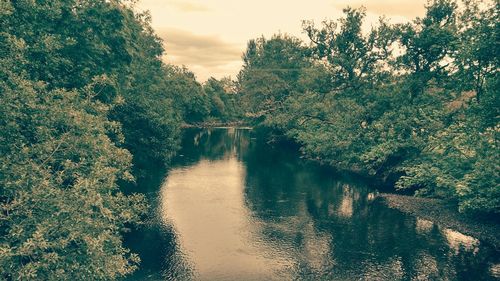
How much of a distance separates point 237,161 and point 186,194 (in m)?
29.9

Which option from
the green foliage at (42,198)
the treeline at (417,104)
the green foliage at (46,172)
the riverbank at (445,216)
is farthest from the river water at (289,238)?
the green foliage at (42,198)

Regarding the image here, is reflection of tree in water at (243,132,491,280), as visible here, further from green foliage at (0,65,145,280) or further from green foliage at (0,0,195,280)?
green foliage at (0,65,145,280)

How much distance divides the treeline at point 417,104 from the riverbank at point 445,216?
54.4 inches

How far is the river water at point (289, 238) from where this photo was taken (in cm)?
2662

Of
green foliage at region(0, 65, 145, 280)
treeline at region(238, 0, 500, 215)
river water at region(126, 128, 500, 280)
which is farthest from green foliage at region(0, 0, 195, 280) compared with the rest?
treeline at region(238, 0, 500, 215)

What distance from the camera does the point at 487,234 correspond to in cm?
3281

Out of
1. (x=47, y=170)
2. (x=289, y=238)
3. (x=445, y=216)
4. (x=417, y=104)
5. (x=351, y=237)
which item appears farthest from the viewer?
(x=417, y=104)

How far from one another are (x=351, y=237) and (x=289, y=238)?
6407 mm

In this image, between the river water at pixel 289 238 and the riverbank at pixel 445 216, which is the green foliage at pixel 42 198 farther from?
the riverbank at pixel 445 216

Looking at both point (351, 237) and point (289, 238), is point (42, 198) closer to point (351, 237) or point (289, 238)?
point (289, 238)

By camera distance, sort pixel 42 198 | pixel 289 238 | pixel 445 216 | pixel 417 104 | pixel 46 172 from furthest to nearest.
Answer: pixel 417 104 < pixel 445 216 < pixel 289 238 < pixel 46 172 < pixel 42 198

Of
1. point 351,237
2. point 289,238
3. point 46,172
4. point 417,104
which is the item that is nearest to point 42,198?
point 46,172

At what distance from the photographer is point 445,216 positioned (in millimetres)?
37562

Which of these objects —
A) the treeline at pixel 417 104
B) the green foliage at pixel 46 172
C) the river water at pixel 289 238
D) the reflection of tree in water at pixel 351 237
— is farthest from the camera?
the treeline at pixel 417 104
